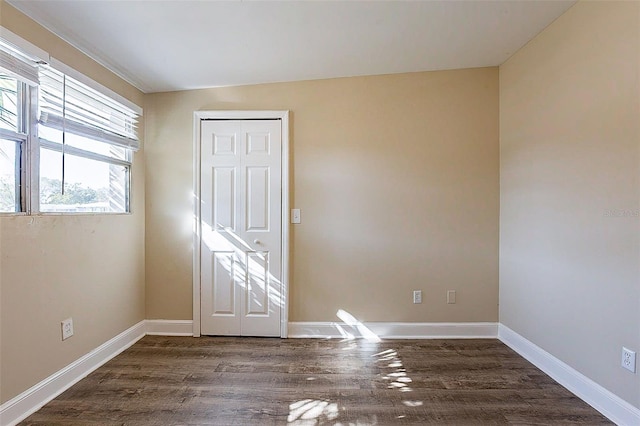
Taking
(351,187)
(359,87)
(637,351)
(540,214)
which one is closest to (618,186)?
(540,214)

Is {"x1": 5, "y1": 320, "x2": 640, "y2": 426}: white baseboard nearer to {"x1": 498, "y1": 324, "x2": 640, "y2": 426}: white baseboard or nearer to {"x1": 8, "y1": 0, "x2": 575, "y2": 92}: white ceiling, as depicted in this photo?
{"x1": 498, "y1": 324, "x2": 640, "y2": 426}: white baseboard

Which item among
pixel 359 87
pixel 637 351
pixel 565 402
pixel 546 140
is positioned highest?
pixel 359 87

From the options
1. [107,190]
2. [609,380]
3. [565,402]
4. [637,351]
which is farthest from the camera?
[107,190]

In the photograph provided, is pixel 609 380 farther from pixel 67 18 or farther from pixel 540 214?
pixel 67 18

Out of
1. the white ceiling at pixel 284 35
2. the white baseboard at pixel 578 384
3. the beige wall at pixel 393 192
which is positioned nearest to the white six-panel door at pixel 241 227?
the beige wall at pixel 393 192

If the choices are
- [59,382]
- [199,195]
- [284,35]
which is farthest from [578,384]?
[59,382]

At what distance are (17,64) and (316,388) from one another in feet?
8.61

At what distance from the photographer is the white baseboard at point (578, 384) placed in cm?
173

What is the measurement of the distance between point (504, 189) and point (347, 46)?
1857 millimetres

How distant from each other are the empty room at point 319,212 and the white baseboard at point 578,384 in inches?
0.6

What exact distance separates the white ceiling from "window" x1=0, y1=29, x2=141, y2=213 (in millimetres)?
334

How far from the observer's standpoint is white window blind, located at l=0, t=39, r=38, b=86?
165cm

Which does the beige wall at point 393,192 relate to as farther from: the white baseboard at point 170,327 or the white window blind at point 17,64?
the white window blind at point 17,64

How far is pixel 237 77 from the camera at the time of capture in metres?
2.79
